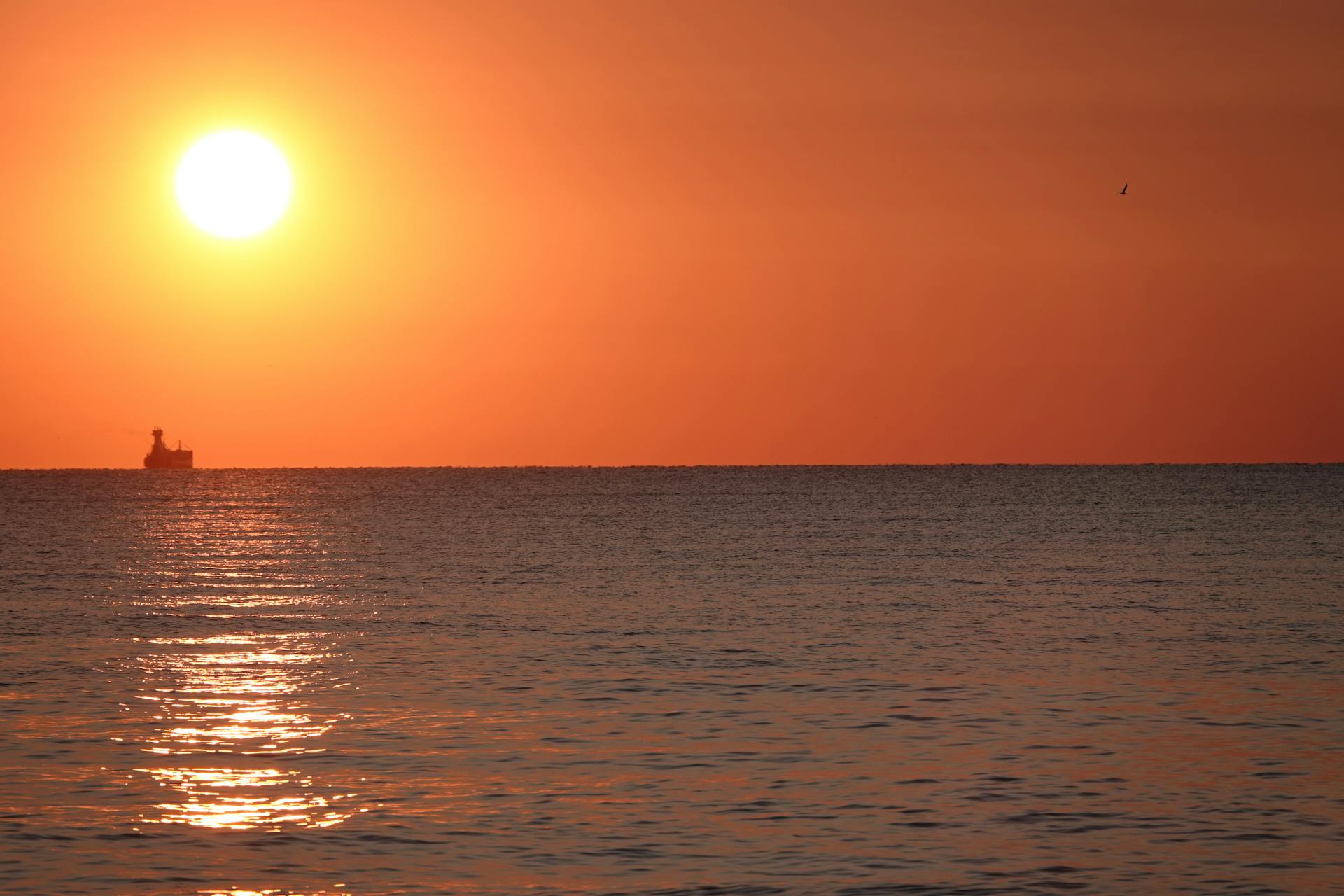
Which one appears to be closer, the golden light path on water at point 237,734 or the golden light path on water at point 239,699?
the golden light path on water at point 237,734

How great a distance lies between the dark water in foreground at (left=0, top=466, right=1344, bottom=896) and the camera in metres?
18.9

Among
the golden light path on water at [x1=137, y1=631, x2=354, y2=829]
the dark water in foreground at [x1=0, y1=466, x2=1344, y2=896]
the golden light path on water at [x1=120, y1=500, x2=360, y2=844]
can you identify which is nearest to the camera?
the dark water in foreground at [x1=0, y1=466, x2=1344, y2=896]

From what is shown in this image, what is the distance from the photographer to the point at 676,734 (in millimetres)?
26906

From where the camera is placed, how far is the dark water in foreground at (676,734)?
1894cm

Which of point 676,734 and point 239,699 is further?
point 239,699

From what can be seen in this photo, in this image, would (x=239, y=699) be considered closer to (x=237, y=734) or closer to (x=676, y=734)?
(x=237, y=734)

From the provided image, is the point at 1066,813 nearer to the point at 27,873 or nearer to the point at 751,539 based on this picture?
the point at 27,873

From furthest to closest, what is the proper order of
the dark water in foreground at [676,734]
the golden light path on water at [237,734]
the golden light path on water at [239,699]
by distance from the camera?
the golden light path on water at [239,699], the golden light path on water at [237,734], the dark water in foreground at [676,734]

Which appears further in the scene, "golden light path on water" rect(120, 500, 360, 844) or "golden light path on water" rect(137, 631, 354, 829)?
"golden light path on water" rect(120, 500, 360, 844)

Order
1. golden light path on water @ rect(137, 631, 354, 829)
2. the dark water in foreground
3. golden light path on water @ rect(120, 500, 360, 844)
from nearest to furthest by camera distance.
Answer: the dark water in foreground
golden light path on water @ rect(137, 631, 354, 829)
golden light path on water @ rect(120, 500, 360, 844)

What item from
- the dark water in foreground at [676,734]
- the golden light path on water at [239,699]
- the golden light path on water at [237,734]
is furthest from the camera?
the golden light path on water at [239,699]

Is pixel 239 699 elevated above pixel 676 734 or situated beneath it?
elevated above

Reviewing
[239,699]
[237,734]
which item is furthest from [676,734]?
[239,699]

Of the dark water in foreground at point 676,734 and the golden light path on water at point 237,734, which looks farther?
the golden light path on water at point 237,734
